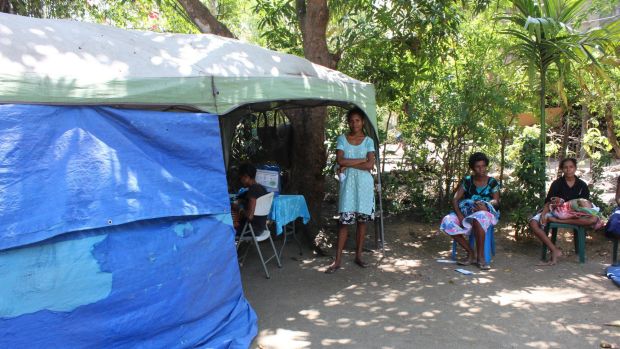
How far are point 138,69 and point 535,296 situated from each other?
3.90 meters

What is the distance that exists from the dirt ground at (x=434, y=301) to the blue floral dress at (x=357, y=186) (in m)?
0.68

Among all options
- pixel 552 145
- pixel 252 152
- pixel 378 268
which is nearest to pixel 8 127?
pixel 378 268

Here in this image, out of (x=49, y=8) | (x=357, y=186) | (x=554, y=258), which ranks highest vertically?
(x=49, y=8)

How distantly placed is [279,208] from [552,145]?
15.9 feet

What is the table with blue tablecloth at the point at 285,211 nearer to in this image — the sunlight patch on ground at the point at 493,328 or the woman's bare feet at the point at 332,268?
the woman's bare feet at the point at 332,268

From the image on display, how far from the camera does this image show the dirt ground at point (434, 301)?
368 centimetres

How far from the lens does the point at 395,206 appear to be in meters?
7.24

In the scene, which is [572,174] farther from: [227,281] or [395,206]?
[227,281]

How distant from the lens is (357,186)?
529cm

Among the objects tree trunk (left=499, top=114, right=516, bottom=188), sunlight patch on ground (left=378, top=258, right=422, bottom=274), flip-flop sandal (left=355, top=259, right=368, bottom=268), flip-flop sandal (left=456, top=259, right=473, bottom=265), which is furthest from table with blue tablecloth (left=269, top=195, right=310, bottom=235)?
tree trunk (left=499, top=114, right=516, bottom=188)

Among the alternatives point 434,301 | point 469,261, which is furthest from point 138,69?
point 469,261

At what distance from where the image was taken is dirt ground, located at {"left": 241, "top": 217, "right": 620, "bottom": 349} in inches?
145

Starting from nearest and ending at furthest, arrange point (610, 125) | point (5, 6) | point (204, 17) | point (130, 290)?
point (130, 290)
point (204, 17)
point (5, 6)
point (610, 125)

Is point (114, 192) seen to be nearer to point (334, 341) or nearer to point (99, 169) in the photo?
point (99, 169)
